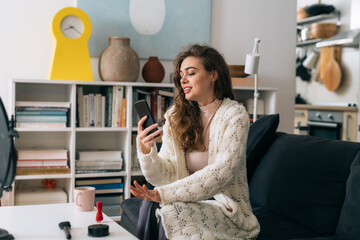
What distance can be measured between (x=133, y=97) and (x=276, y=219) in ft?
5.25

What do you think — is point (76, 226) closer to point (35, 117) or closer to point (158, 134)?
point (158, 134)

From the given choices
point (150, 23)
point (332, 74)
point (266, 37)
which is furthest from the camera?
point (332, 74)

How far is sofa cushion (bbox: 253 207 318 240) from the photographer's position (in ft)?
6.23

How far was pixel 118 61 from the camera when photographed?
3.22 metres

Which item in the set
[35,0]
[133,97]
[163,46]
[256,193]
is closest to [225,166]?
[256,193]

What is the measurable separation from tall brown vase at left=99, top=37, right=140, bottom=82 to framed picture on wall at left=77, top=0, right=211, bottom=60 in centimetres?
20

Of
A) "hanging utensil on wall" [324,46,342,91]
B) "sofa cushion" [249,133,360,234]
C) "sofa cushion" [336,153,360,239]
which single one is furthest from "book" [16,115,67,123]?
"hanging utensil on wall" [324,46,342,91]

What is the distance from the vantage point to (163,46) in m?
3.60

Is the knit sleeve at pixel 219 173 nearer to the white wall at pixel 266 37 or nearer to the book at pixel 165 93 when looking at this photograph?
the book at pixel 165 93

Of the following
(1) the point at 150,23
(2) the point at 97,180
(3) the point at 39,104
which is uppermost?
(1) the point at 150,23

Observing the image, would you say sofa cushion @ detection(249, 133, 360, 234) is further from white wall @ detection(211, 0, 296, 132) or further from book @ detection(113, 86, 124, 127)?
white wall @ detection(211, 0, 296, 132)

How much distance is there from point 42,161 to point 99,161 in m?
0.39

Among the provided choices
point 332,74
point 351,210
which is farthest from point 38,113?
point 332,74

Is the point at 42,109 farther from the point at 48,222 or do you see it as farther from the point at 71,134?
the point at 48,222
